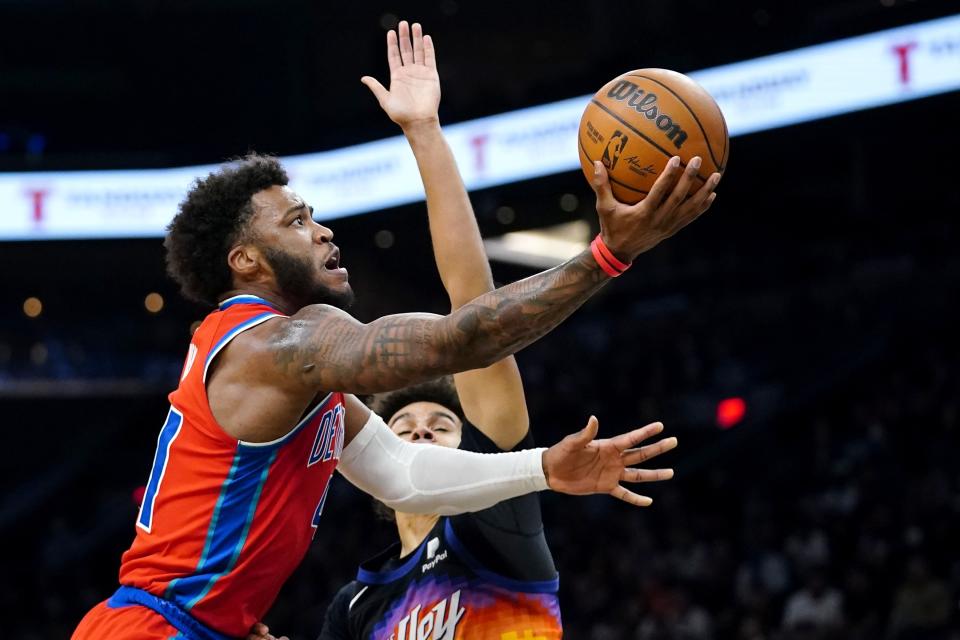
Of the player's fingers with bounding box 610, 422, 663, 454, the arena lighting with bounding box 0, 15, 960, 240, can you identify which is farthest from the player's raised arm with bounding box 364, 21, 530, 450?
the arena lighting with bounding box 0, 15, 960, 240

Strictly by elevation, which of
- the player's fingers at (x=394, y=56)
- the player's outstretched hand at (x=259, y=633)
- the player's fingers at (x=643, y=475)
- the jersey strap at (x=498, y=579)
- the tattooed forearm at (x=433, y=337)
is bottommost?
the jersey strap at (x=498, y=579)

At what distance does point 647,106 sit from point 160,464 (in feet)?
5.03

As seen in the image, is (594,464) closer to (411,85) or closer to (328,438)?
(328,438)

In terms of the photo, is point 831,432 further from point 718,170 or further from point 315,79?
point 315,79

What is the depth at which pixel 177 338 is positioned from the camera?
20047mm

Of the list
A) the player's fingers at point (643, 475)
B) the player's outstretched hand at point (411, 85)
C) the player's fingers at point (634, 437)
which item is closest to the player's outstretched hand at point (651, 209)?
the player's fingers at point (634, 437)

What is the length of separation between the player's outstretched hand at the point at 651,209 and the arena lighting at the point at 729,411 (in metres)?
10.9

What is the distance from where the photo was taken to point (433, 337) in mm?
2889

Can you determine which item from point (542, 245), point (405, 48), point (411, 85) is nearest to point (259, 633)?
point (411, 85)

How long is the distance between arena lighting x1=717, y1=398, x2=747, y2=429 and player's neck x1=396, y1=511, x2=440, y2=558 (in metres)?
9.74

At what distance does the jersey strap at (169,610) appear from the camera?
297cm

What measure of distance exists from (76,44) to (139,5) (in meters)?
1.75

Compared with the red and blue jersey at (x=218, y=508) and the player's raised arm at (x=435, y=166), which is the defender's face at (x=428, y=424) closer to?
the player's raised arm at (x=435, y=166)

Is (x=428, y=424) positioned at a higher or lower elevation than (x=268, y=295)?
lower
